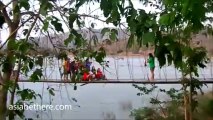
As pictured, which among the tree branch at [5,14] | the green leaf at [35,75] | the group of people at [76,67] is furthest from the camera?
the group of people at [76,67]

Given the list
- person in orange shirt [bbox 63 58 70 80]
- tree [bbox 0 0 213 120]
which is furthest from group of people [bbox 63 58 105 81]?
tree [bbox 0 0 213 120]

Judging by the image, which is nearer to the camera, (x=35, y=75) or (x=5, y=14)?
(x=35, y=75)

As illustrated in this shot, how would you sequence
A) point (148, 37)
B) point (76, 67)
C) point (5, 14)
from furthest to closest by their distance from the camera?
point (76, 67) → point (5, 14) → point (148, 37)

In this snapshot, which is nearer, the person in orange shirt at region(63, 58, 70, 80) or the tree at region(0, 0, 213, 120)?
the tree at region(0, 0, 213, 120)

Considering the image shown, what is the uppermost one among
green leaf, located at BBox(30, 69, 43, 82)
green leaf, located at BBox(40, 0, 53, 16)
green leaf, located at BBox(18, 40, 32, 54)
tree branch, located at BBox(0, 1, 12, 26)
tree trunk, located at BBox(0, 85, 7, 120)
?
tree branch, located at BBox(0, 1, 12, 26)

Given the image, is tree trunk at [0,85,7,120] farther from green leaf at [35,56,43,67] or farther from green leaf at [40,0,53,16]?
green leaf at [40,0,53,16]

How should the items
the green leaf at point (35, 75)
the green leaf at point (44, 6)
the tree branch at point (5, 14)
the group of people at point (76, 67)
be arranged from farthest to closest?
the group of people at point (76, 67) < the tree branch at point (5, 14) < the green leaf at point (35, 75) < the green leaf at point (44, 6)

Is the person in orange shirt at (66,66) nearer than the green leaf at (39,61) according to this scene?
No

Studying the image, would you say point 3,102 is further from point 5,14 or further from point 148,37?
point 148,37

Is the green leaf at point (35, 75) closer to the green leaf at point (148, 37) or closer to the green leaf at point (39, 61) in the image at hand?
the green leaf at point (39, 61)

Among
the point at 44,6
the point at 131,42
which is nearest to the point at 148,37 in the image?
the point at 131,42

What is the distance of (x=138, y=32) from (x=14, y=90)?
29.2 inches

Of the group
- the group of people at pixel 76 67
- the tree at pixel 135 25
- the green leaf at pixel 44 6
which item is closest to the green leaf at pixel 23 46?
the tree at pixel 135 25

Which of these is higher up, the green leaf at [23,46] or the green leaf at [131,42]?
the green leaf at [23,46]
